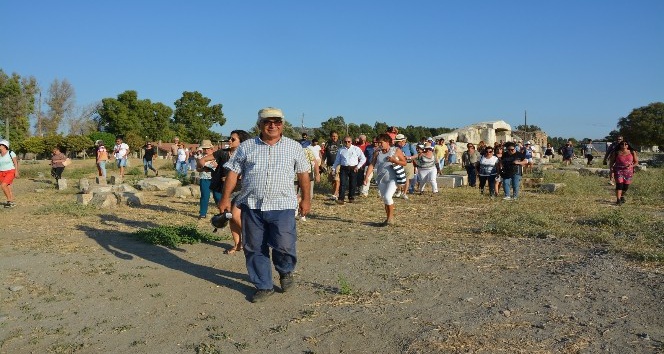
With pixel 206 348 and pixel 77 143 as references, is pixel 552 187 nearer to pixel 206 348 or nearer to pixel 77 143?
pixel 206 348

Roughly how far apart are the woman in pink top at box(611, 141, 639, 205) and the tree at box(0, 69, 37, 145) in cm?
4581

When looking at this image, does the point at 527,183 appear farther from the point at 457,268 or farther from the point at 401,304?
the point at 401,304

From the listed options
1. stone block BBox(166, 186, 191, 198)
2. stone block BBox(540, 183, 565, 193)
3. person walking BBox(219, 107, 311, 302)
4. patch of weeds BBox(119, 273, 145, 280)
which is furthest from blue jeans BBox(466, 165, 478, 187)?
patch of weeds BBox(119, 273, 145, 280)

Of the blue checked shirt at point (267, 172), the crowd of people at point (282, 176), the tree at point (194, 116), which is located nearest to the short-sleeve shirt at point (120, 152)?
the crowd of people at point (282, 176)

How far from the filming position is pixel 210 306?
4.68 metres

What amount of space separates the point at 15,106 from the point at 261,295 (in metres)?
50.6

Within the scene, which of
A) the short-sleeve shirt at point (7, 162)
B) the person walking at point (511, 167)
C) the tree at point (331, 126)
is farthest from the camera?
the tree at point (331, 126)

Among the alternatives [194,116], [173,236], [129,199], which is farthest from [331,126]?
[173,236]

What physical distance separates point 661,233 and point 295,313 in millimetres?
5702

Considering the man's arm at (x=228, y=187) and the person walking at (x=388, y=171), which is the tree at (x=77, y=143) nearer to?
the person walking at (x=388, y=171)

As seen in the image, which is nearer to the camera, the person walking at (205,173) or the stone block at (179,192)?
the person walking at (205,173)

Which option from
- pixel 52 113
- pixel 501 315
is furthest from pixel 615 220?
pixel 52 113

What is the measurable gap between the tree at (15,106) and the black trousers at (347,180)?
4149 centimetres

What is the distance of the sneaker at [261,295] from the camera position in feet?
15.8
